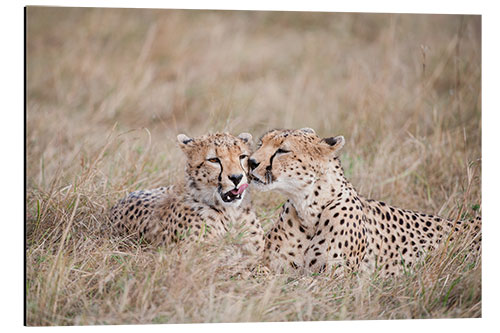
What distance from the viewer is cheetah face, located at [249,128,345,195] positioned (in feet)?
12.4

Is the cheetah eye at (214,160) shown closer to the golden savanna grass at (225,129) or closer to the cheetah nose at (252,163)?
the cheetah nose at (252,163)

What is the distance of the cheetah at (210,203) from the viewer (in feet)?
12.5

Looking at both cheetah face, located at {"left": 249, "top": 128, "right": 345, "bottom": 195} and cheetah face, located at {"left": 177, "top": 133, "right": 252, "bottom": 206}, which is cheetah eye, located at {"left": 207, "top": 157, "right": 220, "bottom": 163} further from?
cheetah face, located at {"left": 249, "top": 128, "right": 345, "bottom": 195}

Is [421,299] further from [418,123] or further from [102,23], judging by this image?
[102,23]

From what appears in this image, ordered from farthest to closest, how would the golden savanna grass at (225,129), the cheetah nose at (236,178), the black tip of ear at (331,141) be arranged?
the black tip of ear at (331,141) → the cheetah nose at (236,178) → the golden savanna grass at (225,129)

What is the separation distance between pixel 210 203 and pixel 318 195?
541 mm

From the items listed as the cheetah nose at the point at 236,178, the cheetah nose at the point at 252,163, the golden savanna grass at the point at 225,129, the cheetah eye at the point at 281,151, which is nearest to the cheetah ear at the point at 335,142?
the cheetah eye at the point at 281,151

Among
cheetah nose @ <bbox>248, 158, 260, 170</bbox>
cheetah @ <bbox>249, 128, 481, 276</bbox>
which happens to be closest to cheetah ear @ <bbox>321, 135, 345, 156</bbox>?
cheetah @ <bbox>249, 128, 481, 276</bbox>

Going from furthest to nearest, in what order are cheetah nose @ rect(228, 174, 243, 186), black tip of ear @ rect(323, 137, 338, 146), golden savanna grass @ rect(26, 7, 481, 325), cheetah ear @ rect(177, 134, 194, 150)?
cheetah ear @ rect(177, 134, 194, 150)
black tip of ear @ rect(323, 137, 338, 146)
cheetah nose @ rect(228, 174, 243, 186)
golden savanna grass @ rect(26, 7, 481, 325)

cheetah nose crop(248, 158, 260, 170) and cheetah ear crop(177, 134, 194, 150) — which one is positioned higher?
cheetah ear crop(177, 134, 194, 150)

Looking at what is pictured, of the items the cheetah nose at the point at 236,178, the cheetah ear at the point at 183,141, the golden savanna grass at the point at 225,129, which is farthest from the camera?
the cheetah ear at the point at 183,141

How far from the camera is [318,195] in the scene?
12.7 feet

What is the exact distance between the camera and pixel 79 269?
3732 mm

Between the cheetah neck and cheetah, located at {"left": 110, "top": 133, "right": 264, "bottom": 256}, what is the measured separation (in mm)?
243
